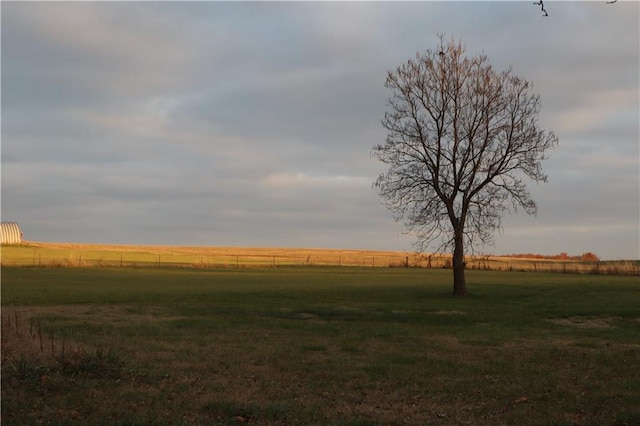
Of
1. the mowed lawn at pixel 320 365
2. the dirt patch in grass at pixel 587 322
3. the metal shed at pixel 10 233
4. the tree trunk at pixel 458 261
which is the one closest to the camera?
the mowed lawn at pixel 320 365

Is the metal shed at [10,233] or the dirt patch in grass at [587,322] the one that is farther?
the metal shed at [10,233]

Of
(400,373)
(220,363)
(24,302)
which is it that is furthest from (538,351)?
(24,302)

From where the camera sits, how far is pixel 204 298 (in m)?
36.4

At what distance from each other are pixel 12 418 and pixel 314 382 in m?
5.87

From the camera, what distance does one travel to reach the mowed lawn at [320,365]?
1068cm

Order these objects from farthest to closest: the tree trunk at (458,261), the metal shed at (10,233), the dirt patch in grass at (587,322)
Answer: the metal shed at (10,233) < the tree trunk at (458,261) < the dirt patch in grass at (587,322)

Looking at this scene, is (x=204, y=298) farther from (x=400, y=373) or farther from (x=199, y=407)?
(x=199, y=407)

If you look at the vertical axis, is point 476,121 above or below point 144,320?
above

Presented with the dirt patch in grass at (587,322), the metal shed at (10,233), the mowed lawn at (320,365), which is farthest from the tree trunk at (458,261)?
the metal shed at (10,233)

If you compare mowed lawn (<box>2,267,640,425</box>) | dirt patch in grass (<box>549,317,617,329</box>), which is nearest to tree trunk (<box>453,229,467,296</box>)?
mowed lawn (<box>2,267,640,425</box>)

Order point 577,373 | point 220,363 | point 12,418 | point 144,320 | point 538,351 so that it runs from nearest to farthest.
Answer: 1. point 12,418
2. point 577,373
3. point 220,363
4. point 538,351
5. point 144,320

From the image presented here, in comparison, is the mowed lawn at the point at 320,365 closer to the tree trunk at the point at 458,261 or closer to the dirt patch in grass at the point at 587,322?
the dirt patch in grass at the point at 587,322

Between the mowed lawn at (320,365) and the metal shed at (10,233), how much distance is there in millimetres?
97978

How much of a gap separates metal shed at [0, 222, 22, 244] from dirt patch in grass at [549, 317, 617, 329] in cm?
11298
